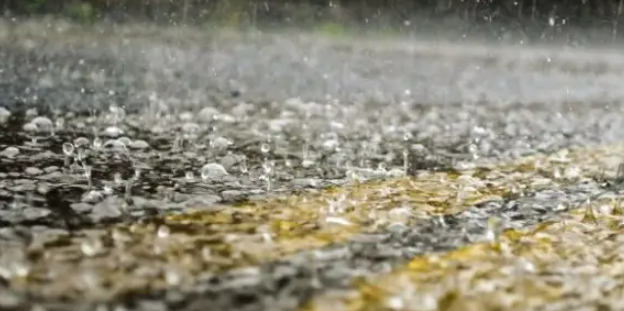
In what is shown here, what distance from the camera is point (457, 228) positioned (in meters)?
1.71

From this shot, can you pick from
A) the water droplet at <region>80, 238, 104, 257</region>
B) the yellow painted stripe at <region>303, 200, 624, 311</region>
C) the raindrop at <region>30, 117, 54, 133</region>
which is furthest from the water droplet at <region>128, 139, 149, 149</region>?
the yellow painted stripe at <region>303, 200, 624, 311</region>

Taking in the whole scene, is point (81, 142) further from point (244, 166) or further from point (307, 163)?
point (307, 163)

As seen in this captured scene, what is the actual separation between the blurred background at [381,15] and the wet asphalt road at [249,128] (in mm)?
726

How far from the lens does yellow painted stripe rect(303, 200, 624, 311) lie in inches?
48.0

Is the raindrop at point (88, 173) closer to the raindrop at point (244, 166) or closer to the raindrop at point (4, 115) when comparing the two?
the raindrop at point (244, 166)

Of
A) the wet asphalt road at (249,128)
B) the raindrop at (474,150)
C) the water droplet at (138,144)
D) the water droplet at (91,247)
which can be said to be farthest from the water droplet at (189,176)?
the raindrop at (474,150)

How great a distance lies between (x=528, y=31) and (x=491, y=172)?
8193mm

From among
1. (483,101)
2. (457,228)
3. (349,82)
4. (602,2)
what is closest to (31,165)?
(457,228)

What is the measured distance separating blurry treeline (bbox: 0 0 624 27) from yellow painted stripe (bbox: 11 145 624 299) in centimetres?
603

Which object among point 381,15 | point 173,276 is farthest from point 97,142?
point 381,15

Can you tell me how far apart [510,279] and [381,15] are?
8623 millimetres

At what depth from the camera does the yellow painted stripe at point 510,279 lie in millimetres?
1219

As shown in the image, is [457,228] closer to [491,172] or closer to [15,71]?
[491,172]

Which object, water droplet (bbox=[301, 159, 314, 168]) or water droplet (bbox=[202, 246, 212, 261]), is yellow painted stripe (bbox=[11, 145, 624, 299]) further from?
water droplet (bbox=[301, 159, 314, 168])
